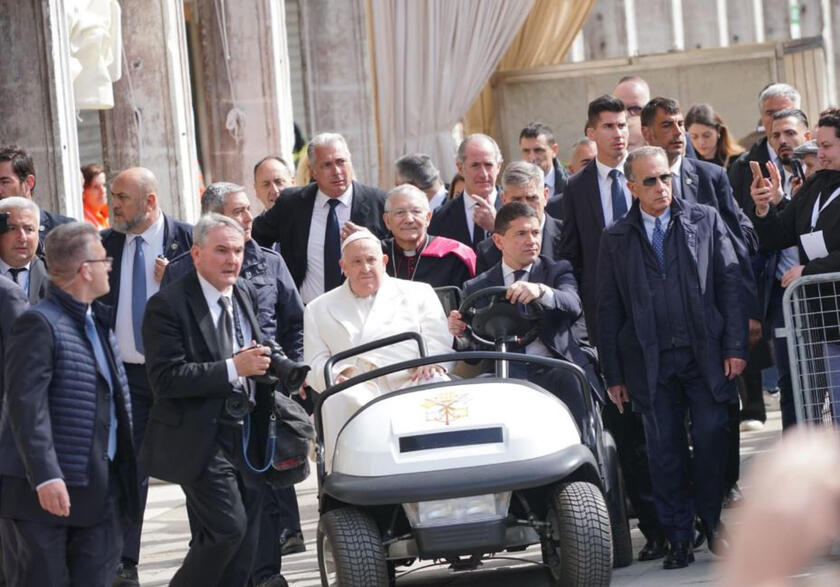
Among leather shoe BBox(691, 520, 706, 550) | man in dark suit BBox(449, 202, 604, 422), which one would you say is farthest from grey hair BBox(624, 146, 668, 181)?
leather shoe BBox(691, 520, 706, 550)

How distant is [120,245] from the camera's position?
875cm

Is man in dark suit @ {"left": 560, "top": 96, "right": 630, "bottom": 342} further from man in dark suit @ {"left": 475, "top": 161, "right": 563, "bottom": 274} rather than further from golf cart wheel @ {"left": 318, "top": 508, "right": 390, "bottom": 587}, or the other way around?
golf cart wheel @ {"left": 318, "top": 508, "right": 390, "bottom": 587}

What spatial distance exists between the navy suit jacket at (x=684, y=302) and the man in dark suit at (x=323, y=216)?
6.25ft

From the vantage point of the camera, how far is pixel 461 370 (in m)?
7.82

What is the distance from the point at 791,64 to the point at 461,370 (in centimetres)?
1114

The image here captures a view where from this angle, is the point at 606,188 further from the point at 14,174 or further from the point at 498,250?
the point at 14,174

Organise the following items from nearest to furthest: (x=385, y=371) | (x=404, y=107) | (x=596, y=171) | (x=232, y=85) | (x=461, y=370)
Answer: (x=385, y=371) < (x=461, y=370) < (x=596, y=171) < (x=232, y=85) < (x=404, y=107)

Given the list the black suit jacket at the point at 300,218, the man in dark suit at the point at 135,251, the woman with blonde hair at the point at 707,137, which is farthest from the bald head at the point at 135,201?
the woman with blonde hair at the point at 707,137

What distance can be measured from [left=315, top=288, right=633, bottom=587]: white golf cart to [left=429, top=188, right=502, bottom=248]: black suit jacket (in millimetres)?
2584

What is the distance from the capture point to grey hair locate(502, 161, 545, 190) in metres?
8.69

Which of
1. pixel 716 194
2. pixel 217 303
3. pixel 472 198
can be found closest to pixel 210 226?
pixel 217 303

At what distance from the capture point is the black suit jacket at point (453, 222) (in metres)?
9.56

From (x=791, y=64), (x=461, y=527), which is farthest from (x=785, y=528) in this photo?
(x=791, y=64)

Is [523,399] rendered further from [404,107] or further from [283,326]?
[404,107]
